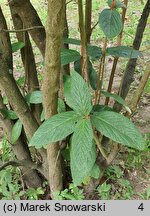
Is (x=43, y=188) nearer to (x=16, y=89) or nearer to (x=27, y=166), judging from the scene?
(x=27, y=166)

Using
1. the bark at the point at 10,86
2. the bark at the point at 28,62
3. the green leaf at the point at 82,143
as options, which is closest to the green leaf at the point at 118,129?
the green leaf at the point at 82,143

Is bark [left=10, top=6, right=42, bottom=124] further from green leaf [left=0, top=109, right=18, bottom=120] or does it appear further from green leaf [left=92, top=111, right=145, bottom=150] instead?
green leaf [left=92, top=111, right=145, bottom=150]

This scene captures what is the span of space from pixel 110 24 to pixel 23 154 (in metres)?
0.66

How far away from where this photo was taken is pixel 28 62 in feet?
3.59

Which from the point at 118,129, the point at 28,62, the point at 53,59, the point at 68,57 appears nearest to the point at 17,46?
the point at 28,62

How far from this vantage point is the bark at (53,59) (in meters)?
0.61

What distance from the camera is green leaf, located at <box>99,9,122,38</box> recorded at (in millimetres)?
734

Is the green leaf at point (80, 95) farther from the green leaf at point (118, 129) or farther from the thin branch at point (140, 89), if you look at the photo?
the thin branch at point (140, 89)

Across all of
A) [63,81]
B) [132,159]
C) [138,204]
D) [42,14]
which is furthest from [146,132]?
[42,14]

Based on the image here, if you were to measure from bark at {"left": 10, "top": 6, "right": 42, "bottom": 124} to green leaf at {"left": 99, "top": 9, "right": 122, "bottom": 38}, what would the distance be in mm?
344

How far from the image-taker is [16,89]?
95 cm

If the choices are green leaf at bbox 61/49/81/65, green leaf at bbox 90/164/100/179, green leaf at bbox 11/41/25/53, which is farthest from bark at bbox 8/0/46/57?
green leaf at bbox 90/164/100/179

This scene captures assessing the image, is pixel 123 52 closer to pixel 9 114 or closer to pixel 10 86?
pixel 10 86

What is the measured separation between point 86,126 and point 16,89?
11.6 inches
